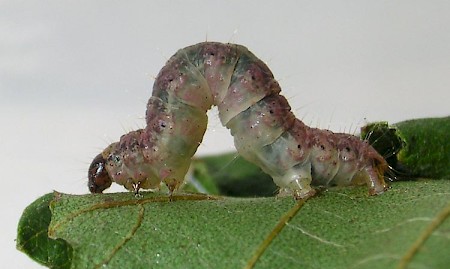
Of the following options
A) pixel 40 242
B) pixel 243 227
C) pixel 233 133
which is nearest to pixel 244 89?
pixel 233 133

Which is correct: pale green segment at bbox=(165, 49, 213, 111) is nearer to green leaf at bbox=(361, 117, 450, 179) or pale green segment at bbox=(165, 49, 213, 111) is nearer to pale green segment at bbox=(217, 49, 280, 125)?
pale green segment at bbox=(217, 49, 280, 125)

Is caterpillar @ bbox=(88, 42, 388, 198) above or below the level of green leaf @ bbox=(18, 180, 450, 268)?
above

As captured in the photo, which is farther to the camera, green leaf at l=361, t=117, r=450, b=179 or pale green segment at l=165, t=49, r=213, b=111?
green leaf at l=361, t=117, r=450, b=179

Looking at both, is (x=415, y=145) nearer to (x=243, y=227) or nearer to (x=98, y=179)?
(x=243, y=227)

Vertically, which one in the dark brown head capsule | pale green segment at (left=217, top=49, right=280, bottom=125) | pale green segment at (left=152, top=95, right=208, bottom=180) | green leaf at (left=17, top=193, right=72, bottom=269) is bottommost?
green leaf at (left=17, top=193, right=72, bottom=269)

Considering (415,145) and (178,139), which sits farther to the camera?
(415,145)

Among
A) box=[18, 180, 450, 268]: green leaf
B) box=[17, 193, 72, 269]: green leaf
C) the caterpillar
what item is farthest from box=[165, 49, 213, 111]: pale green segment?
box=[17, 193, 72, 269]: green leaf

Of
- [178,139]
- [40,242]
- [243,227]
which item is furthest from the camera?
[178,139]
